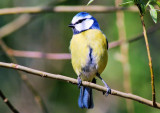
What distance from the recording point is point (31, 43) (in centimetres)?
448

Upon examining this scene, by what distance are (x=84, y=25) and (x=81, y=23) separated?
0.04 meters

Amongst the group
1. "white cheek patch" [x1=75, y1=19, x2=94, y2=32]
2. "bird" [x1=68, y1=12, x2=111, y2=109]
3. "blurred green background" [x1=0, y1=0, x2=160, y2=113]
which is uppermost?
"white cheek patch" [x1=75, y1=19, x2=94, y2=32]

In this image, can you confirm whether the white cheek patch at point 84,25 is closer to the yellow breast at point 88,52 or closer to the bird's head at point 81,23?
the bird's head at point 81,23

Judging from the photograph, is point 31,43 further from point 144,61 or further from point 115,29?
point 144,61

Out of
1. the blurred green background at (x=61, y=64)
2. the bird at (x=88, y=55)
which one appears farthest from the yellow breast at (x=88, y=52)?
the blurred green background at (x=61, y=64)

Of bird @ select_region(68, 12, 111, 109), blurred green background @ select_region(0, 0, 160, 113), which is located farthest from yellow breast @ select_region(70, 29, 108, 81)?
blurred green background @ select_region(0, 0, 160, 113)

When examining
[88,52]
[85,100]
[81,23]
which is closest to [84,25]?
[81,23]

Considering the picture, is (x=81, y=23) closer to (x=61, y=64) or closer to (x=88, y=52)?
(x=88, y=52)

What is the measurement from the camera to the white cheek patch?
9.40 ft

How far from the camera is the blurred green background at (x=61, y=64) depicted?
3.58m

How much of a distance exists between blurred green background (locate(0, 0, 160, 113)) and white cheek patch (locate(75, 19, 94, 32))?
2.55 ft

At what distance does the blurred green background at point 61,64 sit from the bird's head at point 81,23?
78 centimetres

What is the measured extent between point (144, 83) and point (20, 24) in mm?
1705

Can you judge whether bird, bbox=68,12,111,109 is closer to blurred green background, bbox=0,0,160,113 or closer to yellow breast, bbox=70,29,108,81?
yellow breast, bbox=70,29,108,81
